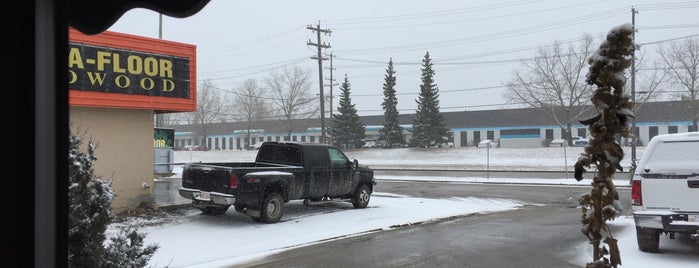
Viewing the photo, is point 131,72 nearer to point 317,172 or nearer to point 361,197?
point 317,172

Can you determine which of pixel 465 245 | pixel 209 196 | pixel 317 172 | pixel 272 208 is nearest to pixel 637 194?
pixel 465 245

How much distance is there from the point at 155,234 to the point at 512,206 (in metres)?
10.4

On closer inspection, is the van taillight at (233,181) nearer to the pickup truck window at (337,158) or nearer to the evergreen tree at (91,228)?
the pickup truck window at (337,158)

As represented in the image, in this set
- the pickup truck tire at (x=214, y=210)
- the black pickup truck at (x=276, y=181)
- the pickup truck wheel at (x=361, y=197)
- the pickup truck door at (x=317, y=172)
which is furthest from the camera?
the pickup truck wheel at (x=361, y=197)

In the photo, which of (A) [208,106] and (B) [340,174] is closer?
(B) [340,174]

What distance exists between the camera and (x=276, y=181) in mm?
11703

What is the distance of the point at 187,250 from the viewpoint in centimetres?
903

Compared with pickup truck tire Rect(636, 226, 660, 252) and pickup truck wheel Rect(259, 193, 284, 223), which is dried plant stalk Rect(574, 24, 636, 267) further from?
pickup truck wheel Rect(259, 193, 284, 223)

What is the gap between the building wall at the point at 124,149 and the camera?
12430 mm

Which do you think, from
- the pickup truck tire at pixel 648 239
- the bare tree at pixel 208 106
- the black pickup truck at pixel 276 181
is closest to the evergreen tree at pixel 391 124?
the bare tree at pixel 208 106

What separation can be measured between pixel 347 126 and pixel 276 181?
47.4 metres

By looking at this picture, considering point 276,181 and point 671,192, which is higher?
point 671,192

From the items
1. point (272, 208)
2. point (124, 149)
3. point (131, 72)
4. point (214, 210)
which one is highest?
point (131, 72)

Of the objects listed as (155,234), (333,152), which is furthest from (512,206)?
(155,234)
